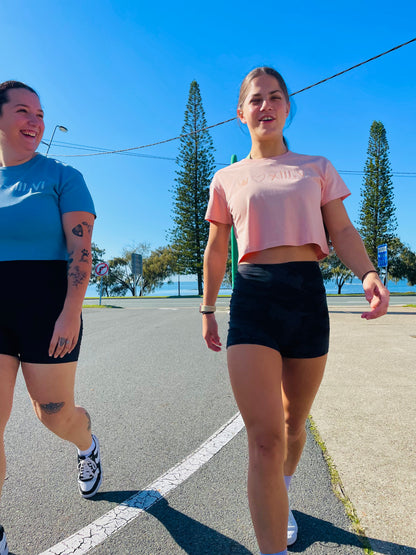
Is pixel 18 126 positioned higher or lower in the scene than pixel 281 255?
higher

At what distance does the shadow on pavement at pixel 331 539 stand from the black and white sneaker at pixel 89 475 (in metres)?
1.12

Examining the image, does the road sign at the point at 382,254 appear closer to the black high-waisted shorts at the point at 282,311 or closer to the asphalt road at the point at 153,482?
the asphalt road at the point at 153,482

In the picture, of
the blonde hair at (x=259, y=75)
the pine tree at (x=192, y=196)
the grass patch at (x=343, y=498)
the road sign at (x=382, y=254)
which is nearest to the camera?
the grass patch at (x=343, y=498)

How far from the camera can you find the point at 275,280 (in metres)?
1.68

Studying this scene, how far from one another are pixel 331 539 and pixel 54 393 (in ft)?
4.76

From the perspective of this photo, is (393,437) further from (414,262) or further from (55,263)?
(414,262)

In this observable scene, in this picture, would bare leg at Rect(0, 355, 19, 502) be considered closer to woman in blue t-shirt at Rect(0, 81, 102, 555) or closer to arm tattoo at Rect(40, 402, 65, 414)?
woman in blue t-shirt at Rect(0, 81, 102, 555)

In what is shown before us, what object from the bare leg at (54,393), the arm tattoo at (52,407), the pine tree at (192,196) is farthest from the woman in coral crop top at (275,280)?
the pine tree at (192,196)

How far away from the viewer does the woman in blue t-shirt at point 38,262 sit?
187 cm

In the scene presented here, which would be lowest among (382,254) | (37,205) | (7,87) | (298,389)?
(298,389)

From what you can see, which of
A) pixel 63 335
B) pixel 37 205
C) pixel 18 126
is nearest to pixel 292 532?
pixel 63 335

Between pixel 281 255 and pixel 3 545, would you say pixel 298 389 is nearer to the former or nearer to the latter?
pixel 281 255

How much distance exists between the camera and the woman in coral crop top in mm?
1553

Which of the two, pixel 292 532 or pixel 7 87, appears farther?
pixel 7 87
